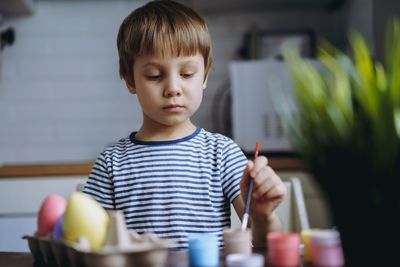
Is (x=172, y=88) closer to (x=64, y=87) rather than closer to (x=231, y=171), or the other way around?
(x=231, y=171)

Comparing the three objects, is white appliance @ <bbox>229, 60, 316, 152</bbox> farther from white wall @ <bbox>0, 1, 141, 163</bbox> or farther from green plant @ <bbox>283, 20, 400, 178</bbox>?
green plant @ <bbox>283, 20, 400, 178</bbox>

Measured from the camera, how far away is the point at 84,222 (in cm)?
69

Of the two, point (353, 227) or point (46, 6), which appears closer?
point (353, 227)

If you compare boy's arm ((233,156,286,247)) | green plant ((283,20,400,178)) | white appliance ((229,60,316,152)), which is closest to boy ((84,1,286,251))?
boy's arm ((233,156,286,247))

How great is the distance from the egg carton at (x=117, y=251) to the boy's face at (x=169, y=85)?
418 mm

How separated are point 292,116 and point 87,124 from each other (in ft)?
7.71

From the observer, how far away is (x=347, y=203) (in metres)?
0.56

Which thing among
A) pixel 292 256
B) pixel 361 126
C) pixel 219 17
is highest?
pixel 219 17

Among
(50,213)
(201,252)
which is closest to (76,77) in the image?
(50,213)

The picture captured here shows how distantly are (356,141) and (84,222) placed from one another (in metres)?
0.34

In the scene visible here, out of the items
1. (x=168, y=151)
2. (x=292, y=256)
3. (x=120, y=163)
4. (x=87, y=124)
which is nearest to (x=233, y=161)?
Result: (x=168, y=151)

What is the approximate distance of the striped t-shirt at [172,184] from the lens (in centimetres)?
114

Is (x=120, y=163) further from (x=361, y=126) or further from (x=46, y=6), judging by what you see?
(x=46, y=6)

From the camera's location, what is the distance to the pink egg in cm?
76
